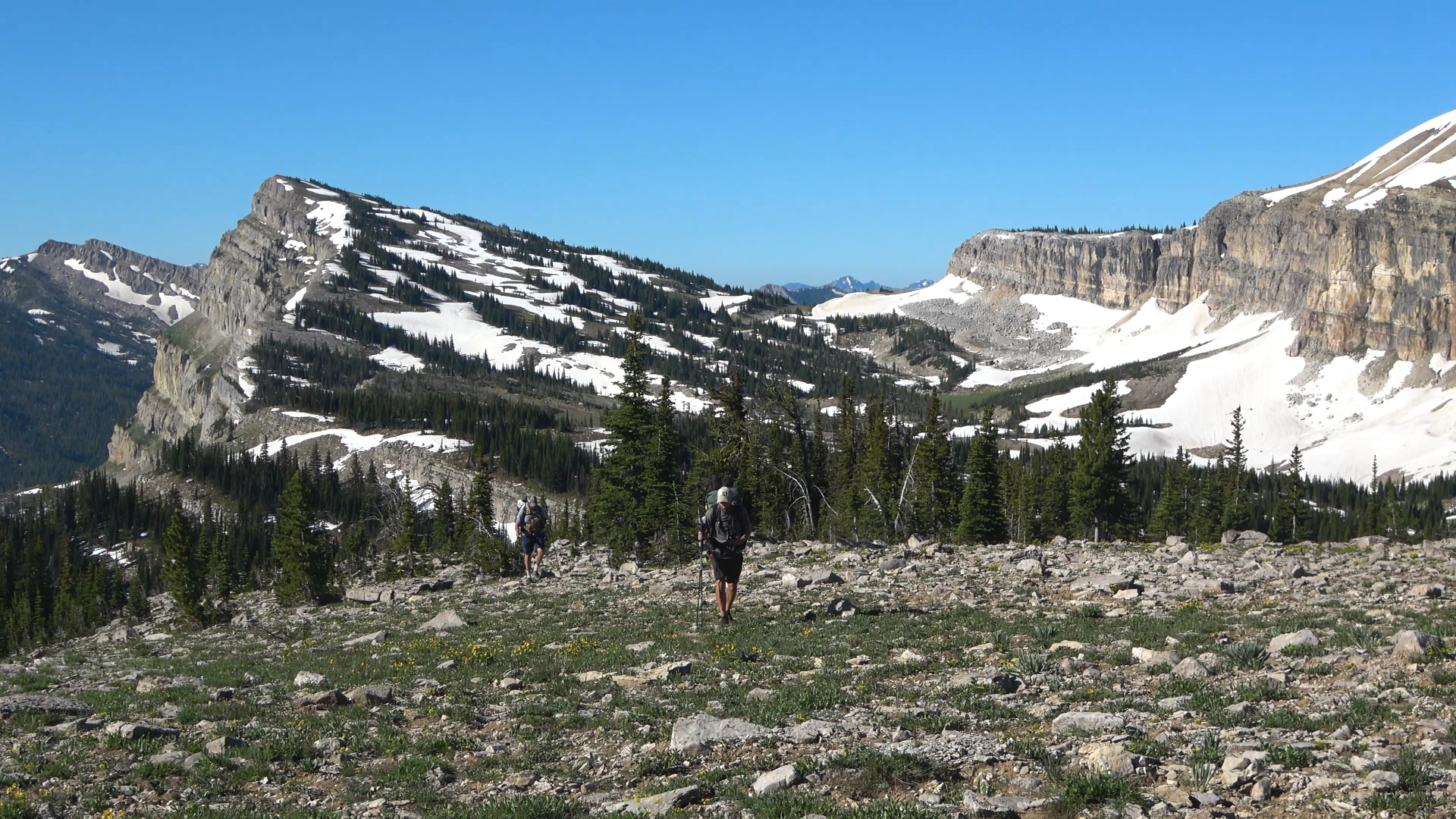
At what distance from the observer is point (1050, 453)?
90.1 meters

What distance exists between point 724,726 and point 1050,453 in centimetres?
8297

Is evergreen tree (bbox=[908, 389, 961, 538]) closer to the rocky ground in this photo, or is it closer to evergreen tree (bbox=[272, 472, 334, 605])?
evergreen tree (bbox=[272, 472, 334, 605])

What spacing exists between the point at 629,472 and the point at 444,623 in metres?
24.9

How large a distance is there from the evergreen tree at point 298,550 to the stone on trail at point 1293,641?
4671 centimetres

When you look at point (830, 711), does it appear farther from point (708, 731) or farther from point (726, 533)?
point (726, 533)

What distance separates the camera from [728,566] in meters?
20.5

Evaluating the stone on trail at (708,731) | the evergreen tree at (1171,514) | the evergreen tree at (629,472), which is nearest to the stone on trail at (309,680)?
the stone on trail at (708,731)

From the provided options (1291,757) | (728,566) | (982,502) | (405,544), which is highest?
(982,502)

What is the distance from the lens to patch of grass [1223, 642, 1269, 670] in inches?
527

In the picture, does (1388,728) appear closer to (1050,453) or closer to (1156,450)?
(1050,453)

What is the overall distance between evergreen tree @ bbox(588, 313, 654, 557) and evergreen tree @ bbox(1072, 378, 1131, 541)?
31.8m

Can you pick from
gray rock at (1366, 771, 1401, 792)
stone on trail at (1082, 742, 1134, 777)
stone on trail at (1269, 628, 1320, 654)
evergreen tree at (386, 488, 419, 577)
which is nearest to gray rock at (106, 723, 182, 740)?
stone on trail at (1082, 742, 1134, 777)

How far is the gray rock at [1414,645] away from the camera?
12.6 m

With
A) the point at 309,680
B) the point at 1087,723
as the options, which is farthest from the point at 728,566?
the point at 1087,723
